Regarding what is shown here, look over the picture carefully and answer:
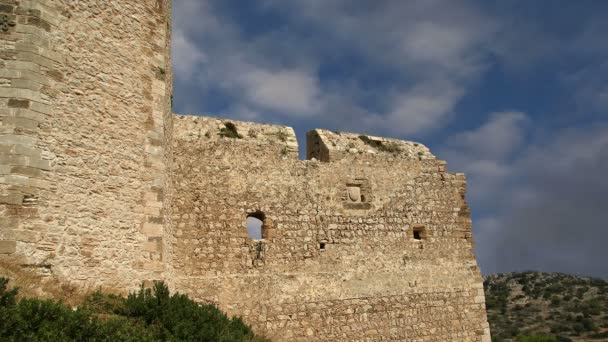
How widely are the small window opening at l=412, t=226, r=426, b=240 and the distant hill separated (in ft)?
50.7

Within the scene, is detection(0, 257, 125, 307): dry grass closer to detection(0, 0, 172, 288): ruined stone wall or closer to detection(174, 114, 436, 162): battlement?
detection(0, 0, 172, 288): ruined stone wall

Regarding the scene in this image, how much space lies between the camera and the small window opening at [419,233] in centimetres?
1172

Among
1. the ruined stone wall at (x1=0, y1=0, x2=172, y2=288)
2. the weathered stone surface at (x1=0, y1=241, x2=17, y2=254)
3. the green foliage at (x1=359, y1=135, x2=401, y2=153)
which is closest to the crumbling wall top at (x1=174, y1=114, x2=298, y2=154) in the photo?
the ruined stone wall at (x1=0, y1=0, x2=172, y2=288)

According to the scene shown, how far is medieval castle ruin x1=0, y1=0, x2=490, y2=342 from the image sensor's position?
621 cm

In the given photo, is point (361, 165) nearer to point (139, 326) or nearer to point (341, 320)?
point (341, 320)

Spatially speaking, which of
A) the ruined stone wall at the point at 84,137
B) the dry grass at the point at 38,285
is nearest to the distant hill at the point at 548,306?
the ruined stone wall at the point at 84,137

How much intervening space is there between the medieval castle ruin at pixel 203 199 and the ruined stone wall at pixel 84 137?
0.02 meters

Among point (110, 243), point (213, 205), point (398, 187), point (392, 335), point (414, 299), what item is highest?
point (398, 187)

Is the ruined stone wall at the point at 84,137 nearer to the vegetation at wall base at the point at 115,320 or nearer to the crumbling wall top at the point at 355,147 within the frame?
the vegetation at wall base at the point at 115,320

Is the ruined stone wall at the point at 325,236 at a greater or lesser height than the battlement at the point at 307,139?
lesser

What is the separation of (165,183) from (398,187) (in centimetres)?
577

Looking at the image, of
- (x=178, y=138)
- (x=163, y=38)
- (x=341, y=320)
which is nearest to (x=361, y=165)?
(x=341, y=320)

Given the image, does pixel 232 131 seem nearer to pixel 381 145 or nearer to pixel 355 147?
pixel 355 147

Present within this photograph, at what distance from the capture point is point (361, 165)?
1129 cm
